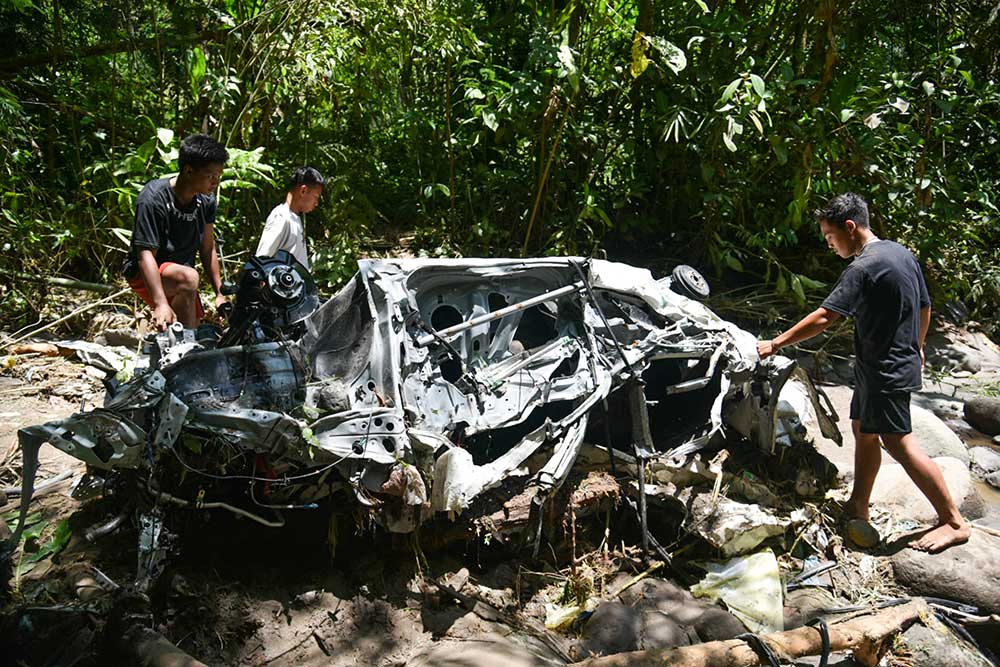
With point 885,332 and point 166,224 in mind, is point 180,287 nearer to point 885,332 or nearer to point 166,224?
point 166,224

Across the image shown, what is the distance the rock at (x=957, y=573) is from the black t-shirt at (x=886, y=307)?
1.02 metres

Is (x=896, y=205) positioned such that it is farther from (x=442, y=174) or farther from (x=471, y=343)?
(x=471, y=343)

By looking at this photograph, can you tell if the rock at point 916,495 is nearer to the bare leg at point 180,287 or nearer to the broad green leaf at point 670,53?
the broad green leaf at point 670,53

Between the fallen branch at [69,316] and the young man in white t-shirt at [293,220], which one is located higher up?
the young man in white t-shirt at [293,220]

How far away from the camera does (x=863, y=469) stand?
15.1ft

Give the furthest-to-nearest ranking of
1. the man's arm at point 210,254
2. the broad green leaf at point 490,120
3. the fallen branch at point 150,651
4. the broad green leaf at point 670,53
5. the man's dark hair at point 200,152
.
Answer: the broad green leaf at point 490,120, the broad green leaf at point 670,53, the man's arm at point 210,254, the man's dark hair at point 200,152, the fallen branch at point 150,651

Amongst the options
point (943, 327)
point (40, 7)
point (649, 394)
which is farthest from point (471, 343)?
point (943, 327)

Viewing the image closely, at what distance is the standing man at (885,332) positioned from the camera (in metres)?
4.23

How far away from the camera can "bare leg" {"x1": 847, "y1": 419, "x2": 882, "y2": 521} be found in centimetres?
451

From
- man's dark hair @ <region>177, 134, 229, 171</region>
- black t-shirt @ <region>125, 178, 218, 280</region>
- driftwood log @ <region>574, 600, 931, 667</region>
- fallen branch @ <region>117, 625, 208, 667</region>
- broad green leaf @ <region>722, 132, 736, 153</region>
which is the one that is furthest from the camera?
broad green leaf @ <region>722, 132, 736, 153</region>

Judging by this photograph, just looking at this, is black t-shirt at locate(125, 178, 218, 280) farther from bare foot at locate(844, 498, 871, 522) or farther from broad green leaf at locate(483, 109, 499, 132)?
bare foot at locate(844, 498, 871, 522)

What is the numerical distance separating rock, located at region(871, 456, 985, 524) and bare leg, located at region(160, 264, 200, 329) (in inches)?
185

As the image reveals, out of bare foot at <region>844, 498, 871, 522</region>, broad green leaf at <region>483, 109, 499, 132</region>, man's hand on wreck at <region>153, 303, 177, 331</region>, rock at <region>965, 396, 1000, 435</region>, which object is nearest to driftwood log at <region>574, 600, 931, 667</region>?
bare foot at <region>844, 498, 871, 522</region>

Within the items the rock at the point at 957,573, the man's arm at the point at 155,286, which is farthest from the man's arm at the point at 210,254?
the rock at the point at 957,573
